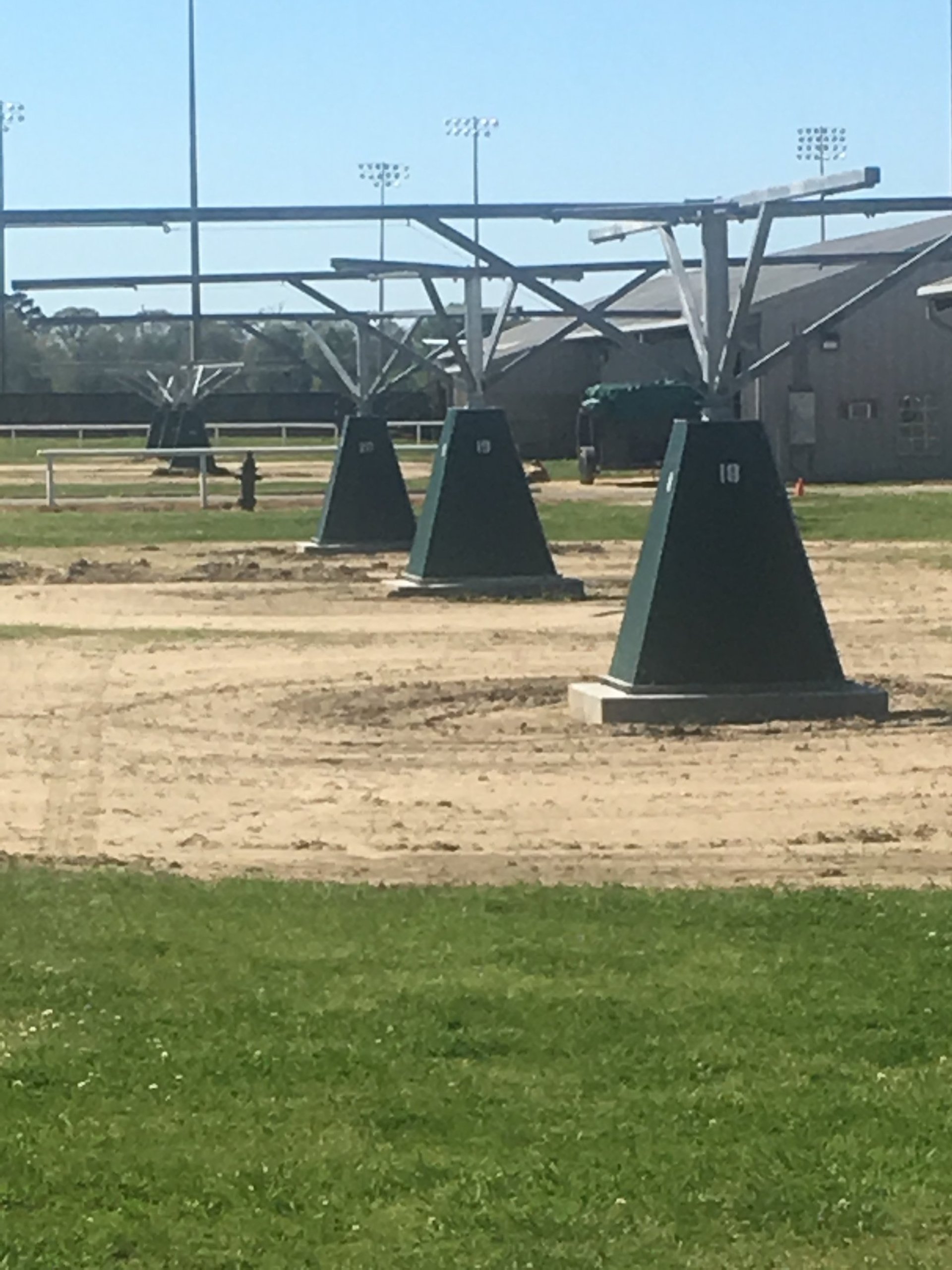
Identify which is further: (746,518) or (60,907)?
(746,518)

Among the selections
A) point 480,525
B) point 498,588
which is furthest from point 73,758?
point 480,525

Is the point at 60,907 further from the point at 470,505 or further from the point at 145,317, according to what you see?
the point at 145,317

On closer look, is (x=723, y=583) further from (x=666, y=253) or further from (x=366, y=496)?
(x=366, y=496)

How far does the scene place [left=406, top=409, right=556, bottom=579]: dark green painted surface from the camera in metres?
24.1

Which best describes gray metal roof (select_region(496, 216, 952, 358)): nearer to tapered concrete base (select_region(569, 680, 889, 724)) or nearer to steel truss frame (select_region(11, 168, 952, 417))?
steel truss frame (select_region(11, 168, 952, 417))

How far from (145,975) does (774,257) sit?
2386 centimetres

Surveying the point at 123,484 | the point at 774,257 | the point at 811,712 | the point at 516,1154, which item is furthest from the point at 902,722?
the point at 123,484

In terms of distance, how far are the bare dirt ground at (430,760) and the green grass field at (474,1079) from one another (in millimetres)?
1089

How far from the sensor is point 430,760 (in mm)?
12828

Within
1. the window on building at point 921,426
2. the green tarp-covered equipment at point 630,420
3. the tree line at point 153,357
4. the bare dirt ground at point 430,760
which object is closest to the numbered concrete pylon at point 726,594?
the bare dirt ground at point 430,760

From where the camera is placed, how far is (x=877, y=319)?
184 feet

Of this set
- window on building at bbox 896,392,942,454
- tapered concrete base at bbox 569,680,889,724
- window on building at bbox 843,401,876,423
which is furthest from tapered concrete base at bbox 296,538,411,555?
window on building at bbox 896,392,942,454

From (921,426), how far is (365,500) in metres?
28.6

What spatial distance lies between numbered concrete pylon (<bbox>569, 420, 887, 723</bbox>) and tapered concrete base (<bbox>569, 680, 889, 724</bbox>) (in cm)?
1
